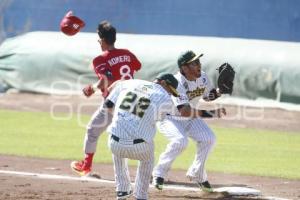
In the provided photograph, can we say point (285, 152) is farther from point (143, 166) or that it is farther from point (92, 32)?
point (92, 32)

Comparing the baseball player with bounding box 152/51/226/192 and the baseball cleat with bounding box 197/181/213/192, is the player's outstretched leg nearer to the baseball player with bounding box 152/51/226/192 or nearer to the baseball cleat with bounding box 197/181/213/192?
the baseball player with bounding box 152/51/226/192

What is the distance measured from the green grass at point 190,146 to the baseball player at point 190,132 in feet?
6.51

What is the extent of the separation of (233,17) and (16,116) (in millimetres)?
6793

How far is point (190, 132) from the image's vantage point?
948cm

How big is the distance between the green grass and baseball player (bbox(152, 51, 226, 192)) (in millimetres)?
1985

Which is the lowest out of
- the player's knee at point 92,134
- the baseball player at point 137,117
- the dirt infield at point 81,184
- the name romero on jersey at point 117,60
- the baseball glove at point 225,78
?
the dirt infield at point 81,184

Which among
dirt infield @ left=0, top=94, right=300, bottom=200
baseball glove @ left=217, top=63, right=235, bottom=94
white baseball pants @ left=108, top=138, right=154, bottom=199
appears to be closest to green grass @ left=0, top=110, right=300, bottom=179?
dirt infield @ left=0, top=94, right=300, bottom=200

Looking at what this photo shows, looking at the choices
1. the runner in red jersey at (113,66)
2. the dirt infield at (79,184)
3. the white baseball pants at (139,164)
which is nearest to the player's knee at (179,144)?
the dirt infield at (79,184)

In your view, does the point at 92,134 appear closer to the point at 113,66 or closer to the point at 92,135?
the point at 92,135

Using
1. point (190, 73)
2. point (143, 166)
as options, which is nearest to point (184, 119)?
point (190, 73)

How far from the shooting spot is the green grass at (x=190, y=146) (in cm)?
1192

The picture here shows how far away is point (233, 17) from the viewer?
21.3m

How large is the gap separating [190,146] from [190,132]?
482 cm

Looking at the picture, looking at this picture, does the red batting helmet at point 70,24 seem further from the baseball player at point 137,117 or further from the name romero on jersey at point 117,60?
the baseball player at point 137,117
